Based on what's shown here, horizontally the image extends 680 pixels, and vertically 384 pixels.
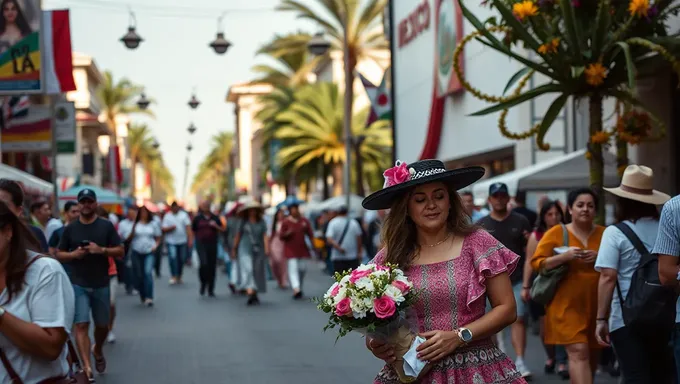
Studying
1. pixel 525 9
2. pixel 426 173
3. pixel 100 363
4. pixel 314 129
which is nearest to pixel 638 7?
pixel 525 9

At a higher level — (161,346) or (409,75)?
(409,75)

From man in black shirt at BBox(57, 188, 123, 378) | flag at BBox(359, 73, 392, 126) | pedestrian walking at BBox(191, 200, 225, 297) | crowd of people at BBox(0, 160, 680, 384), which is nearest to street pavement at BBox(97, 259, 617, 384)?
man in black shirt at BBox(57, 188, 123, 378)

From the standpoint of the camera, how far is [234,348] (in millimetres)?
14250

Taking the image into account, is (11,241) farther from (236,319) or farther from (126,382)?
(236,319)

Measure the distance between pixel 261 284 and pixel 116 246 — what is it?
420 inches

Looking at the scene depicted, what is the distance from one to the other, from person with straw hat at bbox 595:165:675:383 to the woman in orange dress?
790 millimetres

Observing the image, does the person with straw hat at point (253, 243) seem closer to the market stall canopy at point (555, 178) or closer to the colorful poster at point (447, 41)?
the market stall canopy at point (555, 178)

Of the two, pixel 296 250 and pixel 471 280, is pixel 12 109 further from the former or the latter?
pixel 471 280

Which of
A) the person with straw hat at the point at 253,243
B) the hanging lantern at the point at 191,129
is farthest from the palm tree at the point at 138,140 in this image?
the person with straw hat at the point at 253,243

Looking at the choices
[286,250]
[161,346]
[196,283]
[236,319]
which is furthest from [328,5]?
[161,346]

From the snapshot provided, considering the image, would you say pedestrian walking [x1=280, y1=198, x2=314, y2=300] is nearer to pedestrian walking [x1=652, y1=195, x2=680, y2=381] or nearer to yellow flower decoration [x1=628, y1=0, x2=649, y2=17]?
yellow flower decoration [x1=628, y1=0, x2=649, y2=17]

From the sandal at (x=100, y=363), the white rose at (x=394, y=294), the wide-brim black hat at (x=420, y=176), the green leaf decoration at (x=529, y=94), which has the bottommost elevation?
the sandal at (x=100, y=363)

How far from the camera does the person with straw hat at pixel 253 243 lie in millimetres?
21875

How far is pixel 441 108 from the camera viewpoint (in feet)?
123
